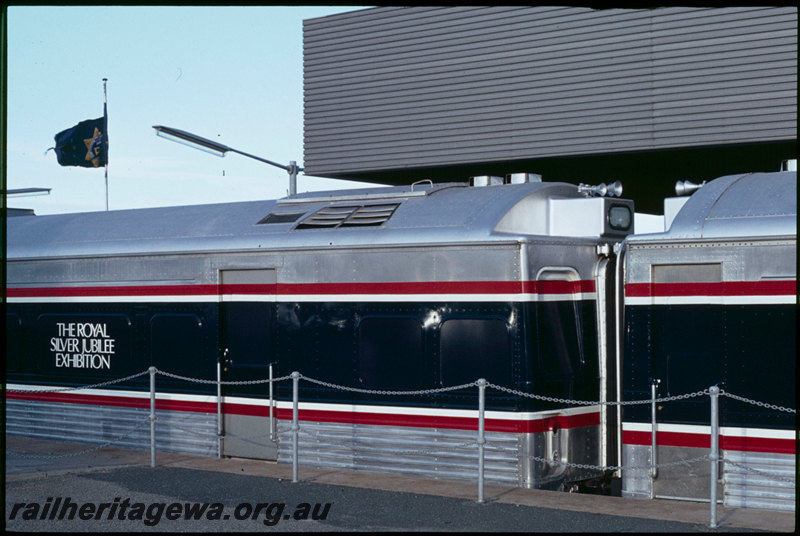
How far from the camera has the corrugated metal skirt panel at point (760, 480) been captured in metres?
8.10

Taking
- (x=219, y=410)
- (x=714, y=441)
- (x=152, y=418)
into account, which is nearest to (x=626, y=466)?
(x=714, y=441)

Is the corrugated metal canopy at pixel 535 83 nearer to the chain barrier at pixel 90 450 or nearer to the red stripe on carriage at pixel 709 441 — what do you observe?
the red stripe on carriage at pixel 709 441

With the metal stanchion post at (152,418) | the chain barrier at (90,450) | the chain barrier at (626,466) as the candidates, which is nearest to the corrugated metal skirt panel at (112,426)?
the chain barrier at (90,450)

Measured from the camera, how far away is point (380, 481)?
9.61 m

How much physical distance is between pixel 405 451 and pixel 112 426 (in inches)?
161

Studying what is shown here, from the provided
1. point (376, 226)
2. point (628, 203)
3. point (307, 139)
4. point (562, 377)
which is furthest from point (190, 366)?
point (307, 139)

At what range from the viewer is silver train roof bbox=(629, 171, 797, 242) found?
27.4ft

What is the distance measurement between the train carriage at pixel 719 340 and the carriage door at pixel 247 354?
3.75 metres

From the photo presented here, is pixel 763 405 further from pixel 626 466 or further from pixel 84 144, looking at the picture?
pixel 84 144

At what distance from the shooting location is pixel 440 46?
21906 mm

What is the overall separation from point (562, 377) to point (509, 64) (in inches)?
497

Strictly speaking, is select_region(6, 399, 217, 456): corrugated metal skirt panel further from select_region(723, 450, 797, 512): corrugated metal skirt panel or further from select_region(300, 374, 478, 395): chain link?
select_region(723, 450, 797, 512): corrugated metal skirt panel

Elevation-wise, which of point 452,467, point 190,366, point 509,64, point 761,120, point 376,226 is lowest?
point 452,467

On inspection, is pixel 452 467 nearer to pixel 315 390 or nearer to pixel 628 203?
pixel 315 390
